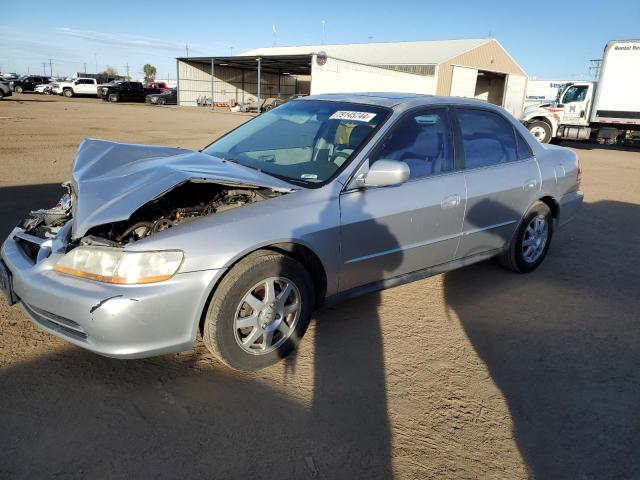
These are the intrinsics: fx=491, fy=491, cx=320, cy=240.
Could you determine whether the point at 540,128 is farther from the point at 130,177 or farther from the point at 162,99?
the point at 162,99

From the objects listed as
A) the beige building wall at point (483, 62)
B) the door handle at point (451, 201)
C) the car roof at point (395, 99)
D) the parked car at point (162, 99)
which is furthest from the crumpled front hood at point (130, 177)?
the parked car at point (162, 99)

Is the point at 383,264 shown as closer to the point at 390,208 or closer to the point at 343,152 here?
the point at 390,208

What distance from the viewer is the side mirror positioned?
3.14 m

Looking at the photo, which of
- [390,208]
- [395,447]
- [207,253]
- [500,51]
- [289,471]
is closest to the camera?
[289,471]

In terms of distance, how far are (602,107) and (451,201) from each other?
19.5 meters

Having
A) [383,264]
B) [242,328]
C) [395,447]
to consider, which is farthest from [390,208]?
[395,447]

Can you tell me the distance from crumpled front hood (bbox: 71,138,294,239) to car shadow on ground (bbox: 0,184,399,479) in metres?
0.88

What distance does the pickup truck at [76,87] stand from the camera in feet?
141

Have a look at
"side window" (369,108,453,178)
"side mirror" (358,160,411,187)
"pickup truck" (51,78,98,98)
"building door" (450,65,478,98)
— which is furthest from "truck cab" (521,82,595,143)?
"pickup truck" (51,78,98,98)

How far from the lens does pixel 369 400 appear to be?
2.76 m

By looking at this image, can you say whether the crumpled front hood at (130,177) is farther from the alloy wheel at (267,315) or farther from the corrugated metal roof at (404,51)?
the corrugated metal roof at (404,51)

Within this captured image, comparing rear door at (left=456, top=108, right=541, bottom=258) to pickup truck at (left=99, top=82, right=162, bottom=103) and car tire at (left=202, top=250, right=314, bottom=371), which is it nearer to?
car tire at (left=202, top=250, right=314, bottom=371)

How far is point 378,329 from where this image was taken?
3.58 meters

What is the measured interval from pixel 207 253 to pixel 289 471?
1138mm
